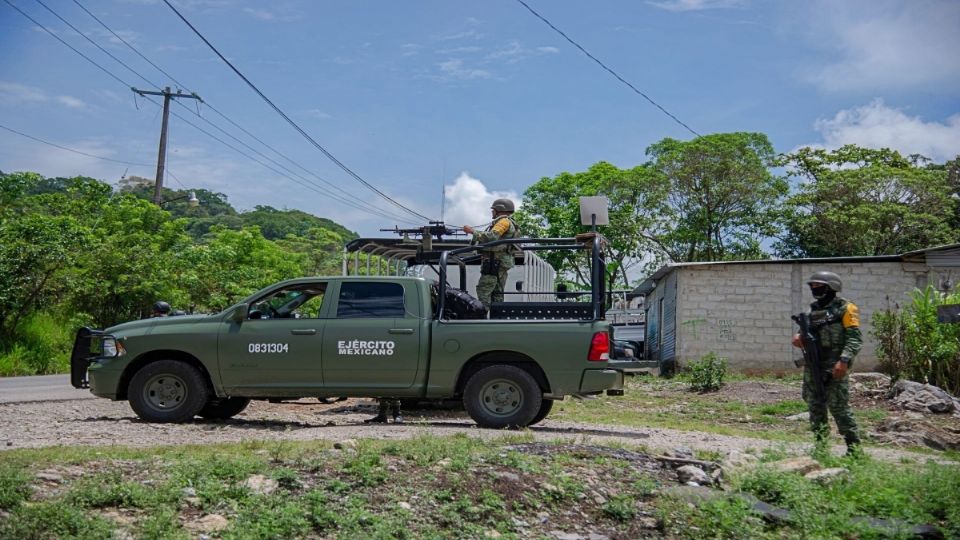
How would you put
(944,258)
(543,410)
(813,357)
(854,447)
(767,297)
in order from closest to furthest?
(854,447), (813,357), (543,410), (944,258), (767,297)

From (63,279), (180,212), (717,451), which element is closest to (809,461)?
(717,451)

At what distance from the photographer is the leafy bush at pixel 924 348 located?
53.4 feet

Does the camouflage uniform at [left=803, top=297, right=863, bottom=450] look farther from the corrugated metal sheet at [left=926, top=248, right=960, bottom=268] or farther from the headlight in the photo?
the corrugated metal sheet at [left=926, top=248, right=960, bottom=268]

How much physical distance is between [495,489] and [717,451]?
3134mm

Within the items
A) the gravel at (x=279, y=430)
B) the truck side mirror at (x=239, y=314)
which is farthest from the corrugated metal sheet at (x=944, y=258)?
the truck side mirror at (x=239, y=314)

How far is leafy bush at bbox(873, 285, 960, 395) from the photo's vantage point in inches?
640

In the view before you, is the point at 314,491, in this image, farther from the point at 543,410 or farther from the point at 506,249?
the point at 506,249

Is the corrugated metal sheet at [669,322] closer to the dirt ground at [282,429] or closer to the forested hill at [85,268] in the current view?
the dirt ground at [282,429]

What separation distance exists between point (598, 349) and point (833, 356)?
239 cm

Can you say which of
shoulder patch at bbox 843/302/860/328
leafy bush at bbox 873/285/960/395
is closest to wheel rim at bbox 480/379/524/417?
shoulder patch at bbox 843/302/860/328

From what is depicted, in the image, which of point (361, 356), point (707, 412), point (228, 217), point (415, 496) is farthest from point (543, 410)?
point (228, 217)

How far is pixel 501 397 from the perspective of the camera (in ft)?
33.7

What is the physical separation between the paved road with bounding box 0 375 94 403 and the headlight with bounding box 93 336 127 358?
3.65 m

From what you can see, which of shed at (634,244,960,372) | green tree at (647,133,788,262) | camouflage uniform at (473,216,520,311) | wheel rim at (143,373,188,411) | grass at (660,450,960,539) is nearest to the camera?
grass at (660,450,960,539)
